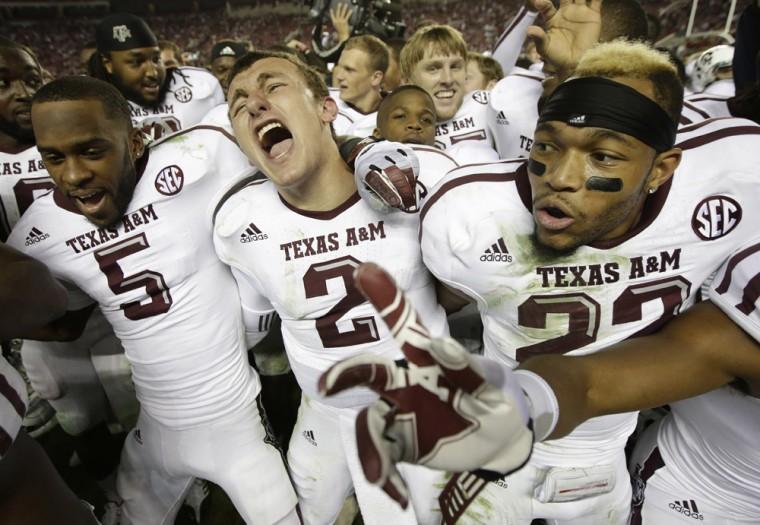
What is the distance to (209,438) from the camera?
81.9 inches

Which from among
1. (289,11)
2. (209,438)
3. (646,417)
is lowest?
(646,417)

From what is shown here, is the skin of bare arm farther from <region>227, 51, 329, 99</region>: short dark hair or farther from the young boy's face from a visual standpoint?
the young boy's face

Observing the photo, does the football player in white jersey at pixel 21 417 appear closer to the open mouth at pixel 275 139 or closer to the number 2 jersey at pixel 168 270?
the number 2 jersey at pixel 168 270

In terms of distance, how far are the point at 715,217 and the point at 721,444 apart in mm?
810

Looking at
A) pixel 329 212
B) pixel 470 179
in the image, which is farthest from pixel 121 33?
pixel 470 179

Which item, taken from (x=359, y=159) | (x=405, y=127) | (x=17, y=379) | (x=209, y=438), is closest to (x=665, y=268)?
(x=359, y=159)

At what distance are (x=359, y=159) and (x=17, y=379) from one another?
1.28 metres

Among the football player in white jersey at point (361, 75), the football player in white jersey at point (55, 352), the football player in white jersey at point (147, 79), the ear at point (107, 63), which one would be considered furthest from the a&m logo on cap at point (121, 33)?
the football player in white jersey at point (361, 75)

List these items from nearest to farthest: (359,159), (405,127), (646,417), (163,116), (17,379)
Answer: (17,379) → (359,159) → (646,417) → (405,127) → (163,116)

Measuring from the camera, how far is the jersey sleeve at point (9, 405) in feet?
4.42

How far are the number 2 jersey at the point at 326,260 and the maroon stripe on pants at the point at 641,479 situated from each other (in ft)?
3.22

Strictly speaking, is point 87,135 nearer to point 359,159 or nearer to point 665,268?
point 359,159

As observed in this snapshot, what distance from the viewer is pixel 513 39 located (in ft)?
13.2

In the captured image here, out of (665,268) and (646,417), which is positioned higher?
(665,268)
